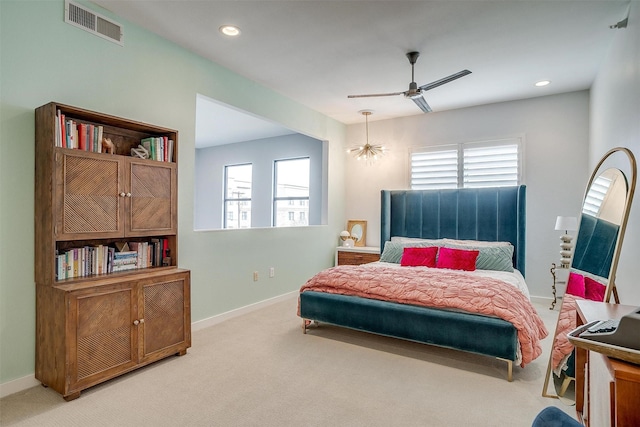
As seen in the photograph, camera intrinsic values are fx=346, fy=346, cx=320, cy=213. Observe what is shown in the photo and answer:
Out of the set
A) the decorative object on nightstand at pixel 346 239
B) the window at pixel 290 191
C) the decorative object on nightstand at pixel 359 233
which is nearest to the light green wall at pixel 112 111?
the decorative object on nightstand at pixel 346 239

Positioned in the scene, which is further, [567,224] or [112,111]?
[567,224]

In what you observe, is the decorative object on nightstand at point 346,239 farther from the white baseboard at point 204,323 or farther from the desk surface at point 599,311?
the desk surface at point 599,311

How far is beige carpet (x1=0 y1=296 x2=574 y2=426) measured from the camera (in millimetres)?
2088

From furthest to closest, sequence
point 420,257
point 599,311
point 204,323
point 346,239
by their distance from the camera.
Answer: point 346,239 → point 420,257 → point 204,323 → point 599,311

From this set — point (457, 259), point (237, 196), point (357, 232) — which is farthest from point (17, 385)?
point (237, 196)

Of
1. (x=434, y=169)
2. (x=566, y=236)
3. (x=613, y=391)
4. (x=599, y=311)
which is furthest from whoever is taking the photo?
(x=434, y=169)

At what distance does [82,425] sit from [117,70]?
262 cm

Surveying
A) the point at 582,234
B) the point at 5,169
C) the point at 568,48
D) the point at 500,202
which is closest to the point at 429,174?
the point at 500,202

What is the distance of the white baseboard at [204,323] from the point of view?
7.55 feet

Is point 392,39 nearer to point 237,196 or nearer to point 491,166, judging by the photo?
point 491,166

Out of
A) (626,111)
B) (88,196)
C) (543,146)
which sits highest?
(543,146)

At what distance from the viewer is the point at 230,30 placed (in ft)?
10.1

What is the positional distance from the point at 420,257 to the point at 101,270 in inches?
138

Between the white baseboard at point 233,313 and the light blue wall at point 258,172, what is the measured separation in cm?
180
